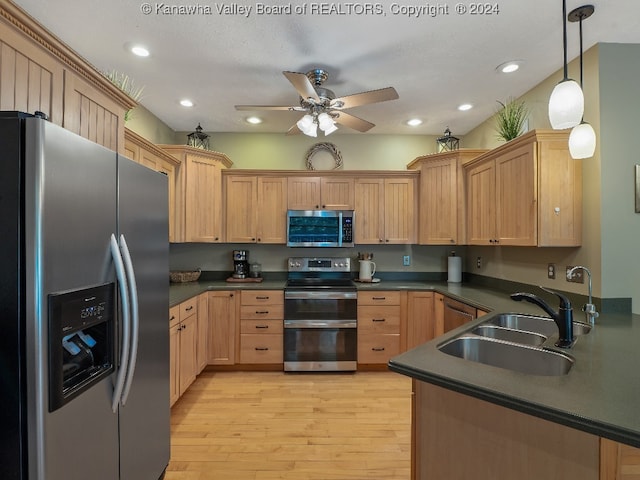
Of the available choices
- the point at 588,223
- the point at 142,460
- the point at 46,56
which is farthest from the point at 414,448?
the point at 46,56

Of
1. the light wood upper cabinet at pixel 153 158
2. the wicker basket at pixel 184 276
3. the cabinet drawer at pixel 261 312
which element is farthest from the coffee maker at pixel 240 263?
the light wood upper cabinet at pixel 153 158

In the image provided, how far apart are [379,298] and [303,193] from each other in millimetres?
1492

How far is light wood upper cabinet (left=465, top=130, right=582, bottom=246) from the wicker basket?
3.25 meters

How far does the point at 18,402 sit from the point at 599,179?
3129 mm

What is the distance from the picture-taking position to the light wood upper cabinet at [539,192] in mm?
2268

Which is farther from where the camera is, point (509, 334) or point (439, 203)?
point (439, 203)

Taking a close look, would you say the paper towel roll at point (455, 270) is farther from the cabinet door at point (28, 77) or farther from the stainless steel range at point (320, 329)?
the cabinet door at point (28, 77)

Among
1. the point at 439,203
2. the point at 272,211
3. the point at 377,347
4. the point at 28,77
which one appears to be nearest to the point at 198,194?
the point at 272,211

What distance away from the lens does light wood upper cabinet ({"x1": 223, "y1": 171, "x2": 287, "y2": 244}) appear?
373cm

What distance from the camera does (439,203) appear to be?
141 inches

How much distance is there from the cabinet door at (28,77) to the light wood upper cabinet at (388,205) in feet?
9.40

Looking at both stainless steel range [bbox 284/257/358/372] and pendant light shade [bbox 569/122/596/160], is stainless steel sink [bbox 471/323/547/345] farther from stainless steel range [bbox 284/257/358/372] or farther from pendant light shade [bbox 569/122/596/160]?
stainless steel range [bbox 284/257/358/372]

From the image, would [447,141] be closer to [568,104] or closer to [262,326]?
[568,104]

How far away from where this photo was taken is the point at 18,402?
91 centimetres
